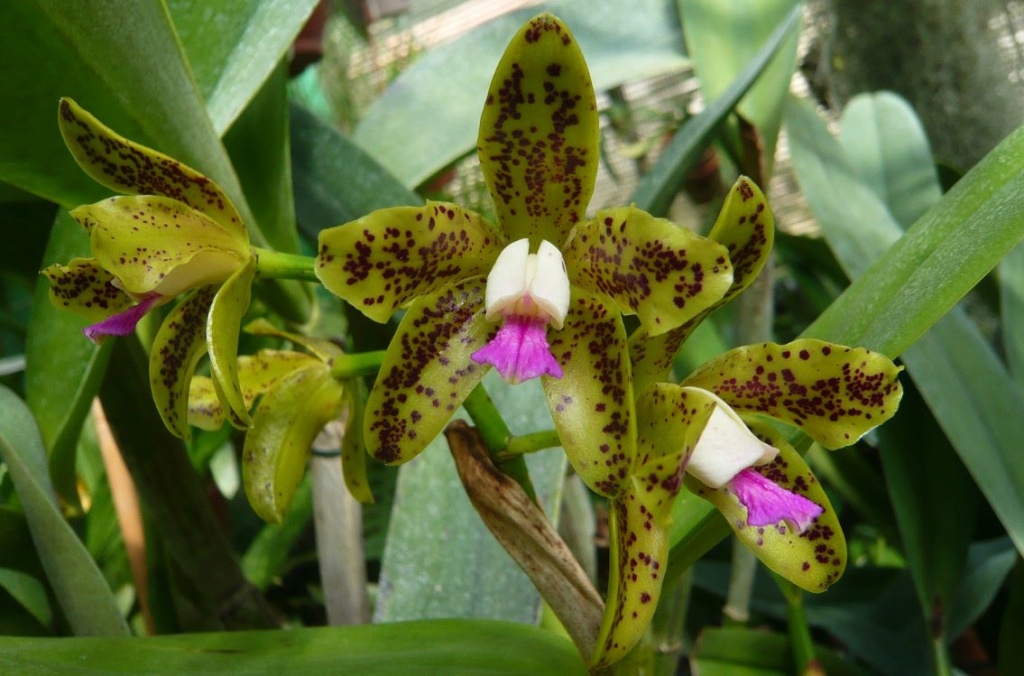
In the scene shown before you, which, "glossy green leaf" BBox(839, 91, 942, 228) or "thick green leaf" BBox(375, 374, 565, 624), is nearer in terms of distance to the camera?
"thick green leaf" BBox(375, 374, 565, 624)

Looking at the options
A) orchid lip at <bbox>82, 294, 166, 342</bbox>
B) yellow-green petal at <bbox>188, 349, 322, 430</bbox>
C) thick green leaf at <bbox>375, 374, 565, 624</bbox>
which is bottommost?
thick green leaf at <bbox>375, 374, 565, 624</bbox>

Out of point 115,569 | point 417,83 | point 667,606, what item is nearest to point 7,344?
point 115,569

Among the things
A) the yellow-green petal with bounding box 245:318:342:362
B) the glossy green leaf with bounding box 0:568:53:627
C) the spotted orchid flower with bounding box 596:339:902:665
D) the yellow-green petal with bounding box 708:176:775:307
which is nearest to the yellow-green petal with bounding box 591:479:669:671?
the spotted orchid flower with bounding box 596:339:902:665

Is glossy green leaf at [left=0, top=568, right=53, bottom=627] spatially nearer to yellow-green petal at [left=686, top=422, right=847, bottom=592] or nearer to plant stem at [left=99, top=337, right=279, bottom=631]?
plant stem at [left=99, top=337, right=279, bottom=631]

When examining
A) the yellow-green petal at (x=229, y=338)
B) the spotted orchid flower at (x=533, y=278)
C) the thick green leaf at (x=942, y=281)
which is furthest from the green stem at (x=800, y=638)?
the yellow-green petal at (x=229, y=338)

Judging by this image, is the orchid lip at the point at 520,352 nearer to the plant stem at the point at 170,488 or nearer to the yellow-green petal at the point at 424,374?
the yellow-green petal at the point at 424,374

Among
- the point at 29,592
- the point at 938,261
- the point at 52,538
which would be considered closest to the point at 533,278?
the point at 938,261
